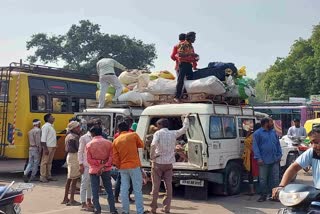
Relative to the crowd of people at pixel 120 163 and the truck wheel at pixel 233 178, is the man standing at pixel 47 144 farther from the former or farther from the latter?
the truck wheel at pixel 233 178

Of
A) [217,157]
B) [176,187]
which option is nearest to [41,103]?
[176,187]

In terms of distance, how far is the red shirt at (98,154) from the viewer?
8.23m

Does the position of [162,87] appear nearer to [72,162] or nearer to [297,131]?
[72,162]

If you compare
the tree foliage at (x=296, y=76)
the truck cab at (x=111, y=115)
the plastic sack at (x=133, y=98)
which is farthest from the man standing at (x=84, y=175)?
the tree foliage at (x=296, y=76)

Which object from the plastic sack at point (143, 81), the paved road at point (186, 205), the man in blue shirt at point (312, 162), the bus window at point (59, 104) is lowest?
the paved road at point (186, 205)

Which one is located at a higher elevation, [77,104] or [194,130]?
[77,104]

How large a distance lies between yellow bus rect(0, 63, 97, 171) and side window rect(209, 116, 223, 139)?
18.6 ft

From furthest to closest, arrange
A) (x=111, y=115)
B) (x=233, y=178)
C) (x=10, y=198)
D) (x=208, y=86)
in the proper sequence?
1. (x=111, y=115)
2. (x=233, y=178)
3. (x=208, y=86)
4. (x=10, y=198)

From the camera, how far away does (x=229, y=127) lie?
10.5m

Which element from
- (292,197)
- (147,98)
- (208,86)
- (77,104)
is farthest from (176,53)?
(292,197)

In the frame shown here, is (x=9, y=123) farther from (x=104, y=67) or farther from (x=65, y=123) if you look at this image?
(x=104, y=67)

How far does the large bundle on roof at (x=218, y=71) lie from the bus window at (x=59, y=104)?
17.5ft

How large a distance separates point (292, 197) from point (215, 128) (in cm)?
582

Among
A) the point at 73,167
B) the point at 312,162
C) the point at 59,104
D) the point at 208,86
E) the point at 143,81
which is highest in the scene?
the point at 143,81
